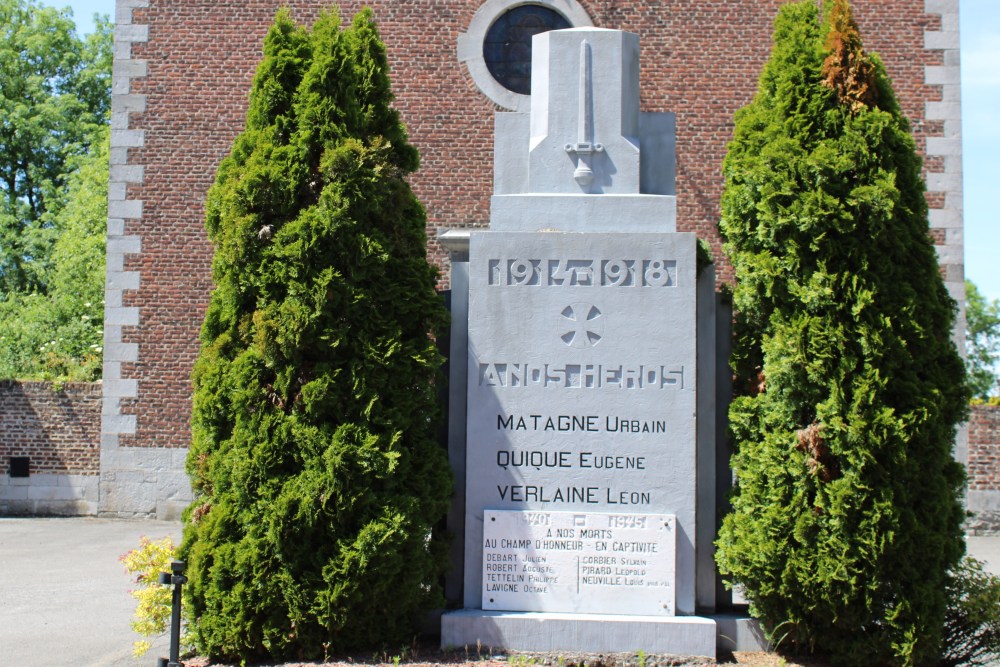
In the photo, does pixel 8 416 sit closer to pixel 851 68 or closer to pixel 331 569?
pixel 331 569

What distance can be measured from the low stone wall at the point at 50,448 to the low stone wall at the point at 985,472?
12.0 meters

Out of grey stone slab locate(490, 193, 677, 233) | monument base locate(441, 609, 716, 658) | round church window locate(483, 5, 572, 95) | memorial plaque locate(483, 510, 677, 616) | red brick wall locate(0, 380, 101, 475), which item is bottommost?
monument base locate(441, 609, 716, 658)

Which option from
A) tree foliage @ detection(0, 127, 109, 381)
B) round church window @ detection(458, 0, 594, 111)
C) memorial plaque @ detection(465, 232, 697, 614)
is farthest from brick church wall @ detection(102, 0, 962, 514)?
memorial plaque @ detection(465, 232, 697, 614)

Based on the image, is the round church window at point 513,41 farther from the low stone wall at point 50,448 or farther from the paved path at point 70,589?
the paved path at point 70,589

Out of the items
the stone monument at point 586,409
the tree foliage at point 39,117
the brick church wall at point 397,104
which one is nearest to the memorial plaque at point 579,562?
the stone monument at point 586,409

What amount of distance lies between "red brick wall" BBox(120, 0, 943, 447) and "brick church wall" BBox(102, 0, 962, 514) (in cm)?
A: 2

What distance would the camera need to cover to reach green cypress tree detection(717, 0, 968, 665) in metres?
5.39

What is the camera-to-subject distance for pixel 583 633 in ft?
18.4

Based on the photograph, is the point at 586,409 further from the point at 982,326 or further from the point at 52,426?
the point at 982,326

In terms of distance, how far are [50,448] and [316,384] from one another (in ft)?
34.8

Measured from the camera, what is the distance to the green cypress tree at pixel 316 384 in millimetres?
5461

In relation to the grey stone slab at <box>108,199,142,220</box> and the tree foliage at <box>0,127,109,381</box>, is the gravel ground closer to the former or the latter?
the grey stone slab at <box>108,199,142,220</box>

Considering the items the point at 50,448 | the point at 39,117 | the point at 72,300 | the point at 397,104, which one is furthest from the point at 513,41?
the point at 39,117

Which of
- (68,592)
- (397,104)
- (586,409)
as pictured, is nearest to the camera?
(586,409)
